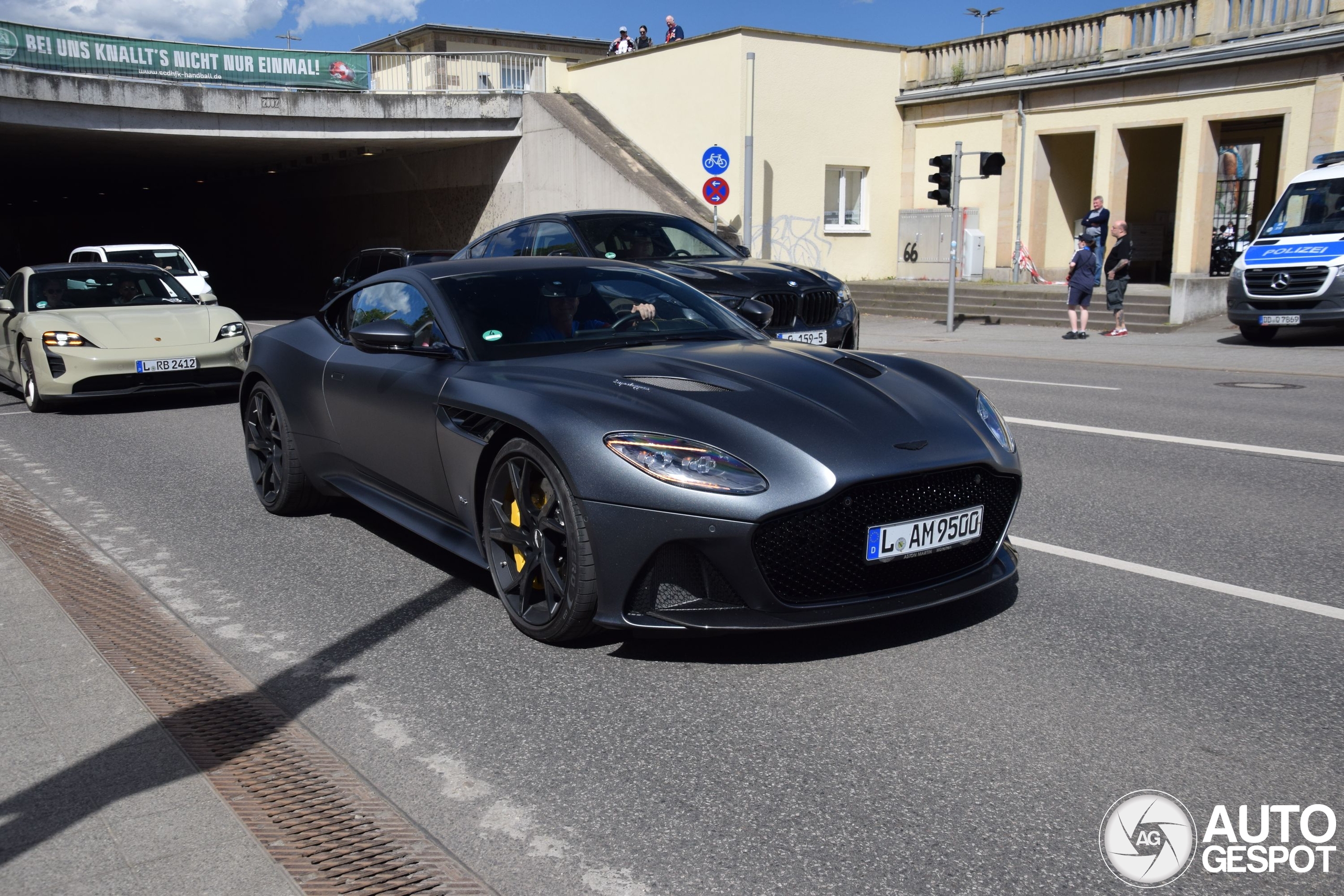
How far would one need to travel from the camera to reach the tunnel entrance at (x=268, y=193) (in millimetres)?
30484

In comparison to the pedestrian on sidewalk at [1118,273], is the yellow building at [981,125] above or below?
above

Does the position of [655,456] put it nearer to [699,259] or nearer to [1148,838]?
Result: [1148,838]

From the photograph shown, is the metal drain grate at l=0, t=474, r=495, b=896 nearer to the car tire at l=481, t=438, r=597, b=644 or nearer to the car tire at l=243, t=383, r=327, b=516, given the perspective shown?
the car tire at l=481, t=438, r=597, b=644

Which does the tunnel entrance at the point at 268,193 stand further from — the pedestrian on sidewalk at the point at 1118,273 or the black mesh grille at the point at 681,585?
the black mesh grille at the point at 681,585

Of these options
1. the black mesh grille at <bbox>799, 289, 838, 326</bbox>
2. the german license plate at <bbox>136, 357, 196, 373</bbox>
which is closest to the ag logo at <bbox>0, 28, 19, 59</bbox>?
the german license plate at <bbox>136, 357, 196, 373</bbox>

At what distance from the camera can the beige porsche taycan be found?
10.6 m

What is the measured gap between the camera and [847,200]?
28688 mm

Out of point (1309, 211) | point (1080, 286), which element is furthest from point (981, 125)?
point (1309, 211)

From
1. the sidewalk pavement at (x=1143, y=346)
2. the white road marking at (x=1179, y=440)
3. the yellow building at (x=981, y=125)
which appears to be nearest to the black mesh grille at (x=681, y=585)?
the white road marking at (x=1179, y=440)

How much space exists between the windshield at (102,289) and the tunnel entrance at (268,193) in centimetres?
1380

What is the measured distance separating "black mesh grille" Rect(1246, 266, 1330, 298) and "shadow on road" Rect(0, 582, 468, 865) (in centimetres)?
1544

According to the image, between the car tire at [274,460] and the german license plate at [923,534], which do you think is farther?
the car tire at [274,460]

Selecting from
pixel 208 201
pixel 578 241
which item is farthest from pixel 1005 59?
pixel 208 201

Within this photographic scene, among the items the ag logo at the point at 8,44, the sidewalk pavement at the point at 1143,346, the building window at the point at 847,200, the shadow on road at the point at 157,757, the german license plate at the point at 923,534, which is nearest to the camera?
the shadow on road at the point at 157,757
